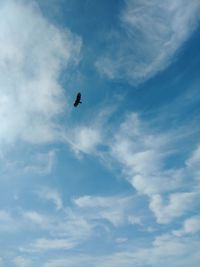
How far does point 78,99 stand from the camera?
38.9 meters
